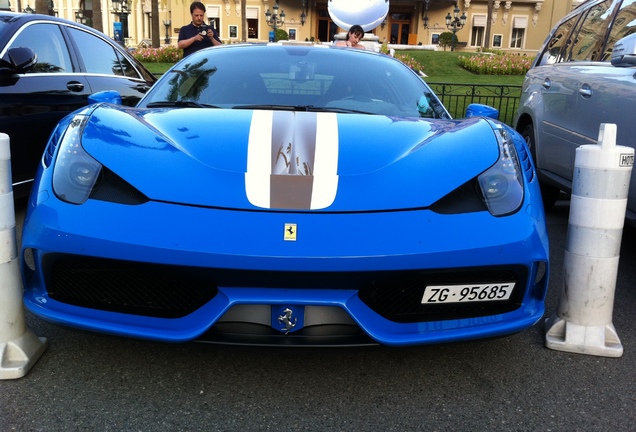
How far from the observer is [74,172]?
88.8 inches

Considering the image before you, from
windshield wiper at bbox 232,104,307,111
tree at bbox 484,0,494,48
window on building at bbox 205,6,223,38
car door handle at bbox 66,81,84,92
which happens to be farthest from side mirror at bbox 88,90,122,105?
window on building at bbox 205,6,223,38

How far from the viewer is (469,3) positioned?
5453 cm

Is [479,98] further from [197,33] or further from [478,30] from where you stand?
[478,30]

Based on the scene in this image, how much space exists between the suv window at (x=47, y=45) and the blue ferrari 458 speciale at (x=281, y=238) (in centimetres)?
245

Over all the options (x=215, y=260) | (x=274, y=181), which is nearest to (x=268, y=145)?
(x=274, y=181)

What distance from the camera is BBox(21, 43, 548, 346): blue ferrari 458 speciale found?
6.59ft

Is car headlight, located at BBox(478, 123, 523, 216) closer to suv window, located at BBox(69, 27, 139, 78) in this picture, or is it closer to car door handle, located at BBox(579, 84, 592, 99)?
car door handle, located at BBox(579, 84, 592, 99)

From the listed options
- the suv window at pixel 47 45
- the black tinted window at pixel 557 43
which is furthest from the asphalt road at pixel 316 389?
the black tinted window at pixel 557 43

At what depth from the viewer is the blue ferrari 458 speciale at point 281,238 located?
6.59ft

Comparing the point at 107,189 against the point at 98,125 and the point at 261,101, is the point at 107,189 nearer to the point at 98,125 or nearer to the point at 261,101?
the point at 98,125

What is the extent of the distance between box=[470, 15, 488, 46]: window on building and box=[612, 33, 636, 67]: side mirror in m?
55.1

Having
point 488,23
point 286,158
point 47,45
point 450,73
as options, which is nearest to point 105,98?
point 286,158

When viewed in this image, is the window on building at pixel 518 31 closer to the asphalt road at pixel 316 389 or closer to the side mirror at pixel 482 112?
the side mirror at pixel 482 112

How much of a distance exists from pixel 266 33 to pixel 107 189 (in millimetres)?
56722
